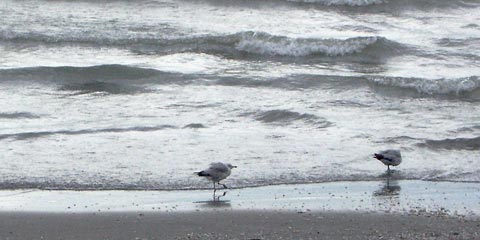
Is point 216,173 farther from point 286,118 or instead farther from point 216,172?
point 286,118

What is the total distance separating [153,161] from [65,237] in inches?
122

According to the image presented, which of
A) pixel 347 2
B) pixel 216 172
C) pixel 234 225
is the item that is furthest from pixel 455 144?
pixel 347 2

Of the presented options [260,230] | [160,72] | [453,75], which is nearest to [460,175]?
[260,230]

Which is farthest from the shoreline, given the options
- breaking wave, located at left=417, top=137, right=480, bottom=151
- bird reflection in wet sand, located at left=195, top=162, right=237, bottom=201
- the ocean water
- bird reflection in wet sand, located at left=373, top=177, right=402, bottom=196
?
breaking wave, located at left=417, top=137, right=480, bottom=151

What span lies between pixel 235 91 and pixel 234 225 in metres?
7.38

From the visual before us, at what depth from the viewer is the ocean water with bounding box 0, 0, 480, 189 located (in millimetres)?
11719

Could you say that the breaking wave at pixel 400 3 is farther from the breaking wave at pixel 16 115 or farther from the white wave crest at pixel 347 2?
the breaking wave at pixel 16 115

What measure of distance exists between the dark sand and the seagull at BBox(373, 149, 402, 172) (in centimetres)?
168

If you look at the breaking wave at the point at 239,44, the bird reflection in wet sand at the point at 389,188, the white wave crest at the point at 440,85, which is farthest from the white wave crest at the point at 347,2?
the bird reflection in wet sand at the point at 389,188

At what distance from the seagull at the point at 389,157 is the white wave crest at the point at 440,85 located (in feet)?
17.2

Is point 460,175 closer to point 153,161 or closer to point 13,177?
point 153,161

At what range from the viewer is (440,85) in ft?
54.0

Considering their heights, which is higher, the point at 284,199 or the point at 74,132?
the point at 284,199

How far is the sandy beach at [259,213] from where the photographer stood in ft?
29.3
